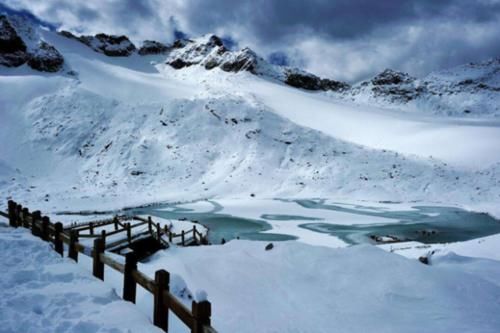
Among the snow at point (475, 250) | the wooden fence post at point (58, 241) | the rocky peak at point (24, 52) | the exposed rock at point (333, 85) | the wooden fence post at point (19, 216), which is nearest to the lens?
the wooden fence post at point (58, 241)

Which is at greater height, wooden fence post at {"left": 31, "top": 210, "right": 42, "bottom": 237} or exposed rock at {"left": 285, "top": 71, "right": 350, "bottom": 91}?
exposed rock at {"left": 285, "top": 71, "right": 350, "bottom": 91}

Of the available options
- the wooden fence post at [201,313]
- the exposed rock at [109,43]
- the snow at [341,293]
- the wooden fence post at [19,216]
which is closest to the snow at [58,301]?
the wooden fence post at [201,313]

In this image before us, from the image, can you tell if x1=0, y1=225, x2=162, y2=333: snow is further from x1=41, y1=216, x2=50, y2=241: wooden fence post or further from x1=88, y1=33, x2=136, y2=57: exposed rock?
x1=88, y1=33, x2=136, y2=57: exposed rock

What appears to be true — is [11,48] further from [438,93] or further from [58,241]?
[438,93]

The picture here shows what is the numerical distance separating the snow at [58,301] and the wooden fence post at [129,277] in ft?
0.40

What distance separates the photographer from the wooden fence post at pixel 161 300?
4109 mm

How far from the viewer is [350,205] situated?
1420 inches

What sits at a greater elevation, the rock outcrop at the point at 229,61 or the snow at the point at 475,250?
the rock outcrop at the point at 229,61

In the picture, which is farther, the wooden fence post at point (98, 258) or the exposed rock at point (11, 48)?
the exposed rock at point (11, 48)

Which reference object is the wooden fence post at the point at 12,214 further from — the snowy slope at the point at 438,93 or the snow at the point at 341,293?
the snowy slope at the point at 438,93

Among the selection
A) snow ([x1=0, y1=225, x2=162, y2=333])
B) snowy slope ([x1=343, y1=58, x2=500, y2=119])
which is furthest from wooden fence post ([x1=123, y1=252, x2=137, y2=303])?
snowy slope ([x1=343, y1=58, x2=500, y2=119])

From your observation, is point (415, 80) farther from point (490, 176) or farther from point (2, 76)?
point (2, 76)

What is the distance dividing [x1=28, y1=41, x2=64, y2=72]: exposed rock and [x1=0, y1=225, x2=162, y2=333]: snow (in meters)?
75.2

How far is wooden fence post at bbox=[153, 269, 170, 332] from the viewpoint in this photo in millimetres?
4109
